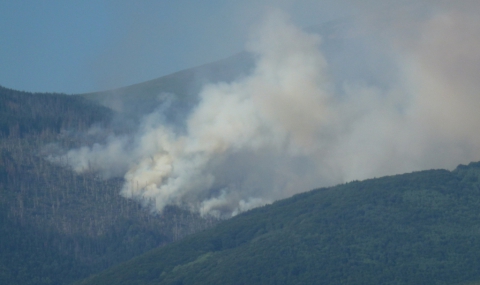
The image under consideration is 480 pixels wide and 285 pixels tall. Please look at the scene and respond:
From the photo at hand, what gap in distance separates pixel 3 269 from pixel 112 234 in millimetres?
25101

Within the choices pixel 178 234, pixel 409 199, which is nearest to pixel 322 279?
pixel 409 199

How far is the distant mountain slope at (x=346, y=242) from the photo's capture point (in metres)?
146

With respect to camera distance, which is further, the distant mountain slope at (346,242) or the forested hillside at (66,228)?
the forested hillside at (66,228)

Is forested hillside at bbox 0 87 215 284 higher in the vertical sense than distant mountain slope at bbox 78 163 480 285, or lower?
higher

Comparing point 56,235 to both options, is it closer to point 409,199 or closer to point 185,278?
point 185,278

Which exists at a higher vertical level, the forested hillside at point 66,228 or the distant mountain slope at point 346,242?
the forested hillside at point 66,228

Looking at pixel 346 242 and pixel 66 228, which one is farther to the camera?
pixel 66 228

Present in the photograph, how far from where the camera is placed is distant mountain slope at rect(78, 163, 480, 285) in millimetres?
146125

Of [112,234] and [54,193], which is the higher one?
[54,193]

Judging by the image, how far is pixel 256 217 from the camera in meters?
174

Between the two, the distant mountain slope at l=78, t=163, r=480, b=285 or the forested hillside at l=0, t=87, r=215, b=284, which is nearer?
the distant mountain slope at l=78, t=163, r=480, b=285

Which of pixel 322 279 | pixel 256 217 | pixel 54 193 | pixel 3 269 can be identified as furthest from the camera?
pixel 54 193

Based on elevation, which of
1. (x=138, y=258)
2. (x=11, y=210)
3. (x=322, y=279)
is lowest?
(x=322, y=279)

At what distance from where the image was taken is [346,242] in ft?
514
